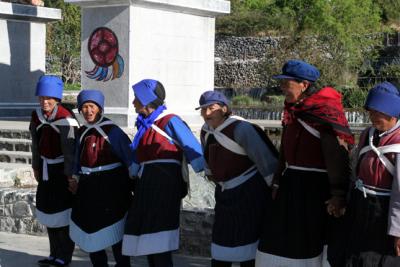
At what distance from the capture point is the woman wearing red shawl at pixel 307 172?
430 centimetres

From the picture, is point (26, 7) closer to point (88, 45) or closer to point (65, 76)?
point (88, 45)

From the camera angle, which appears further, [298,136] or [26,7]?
[26,7]

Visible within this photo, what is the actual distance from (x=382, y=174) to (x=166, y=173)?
6.12 feet

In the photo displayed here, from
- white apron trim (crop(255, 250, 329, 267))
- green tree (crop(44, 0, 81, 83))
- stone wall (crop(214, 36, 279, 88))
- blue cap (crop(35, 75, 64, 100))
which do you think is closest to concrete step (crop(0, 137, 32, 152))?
blue cap (crop(35, 75, 64, 100))

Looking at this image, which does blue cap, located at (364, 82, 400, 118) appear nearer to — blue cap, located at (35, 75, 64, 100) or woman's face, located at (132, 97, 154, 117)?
woman's face, located at (132, 97, 154, 117)

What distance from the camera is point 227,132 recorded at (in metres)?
4.98

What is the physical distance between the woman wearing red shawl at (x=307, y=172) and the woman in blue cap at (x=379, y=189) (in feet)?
0.73

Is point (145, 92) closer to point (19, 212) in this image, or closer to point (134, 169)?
point (134, 169)

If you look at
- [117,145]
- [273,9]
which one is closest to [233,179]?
[117,145]

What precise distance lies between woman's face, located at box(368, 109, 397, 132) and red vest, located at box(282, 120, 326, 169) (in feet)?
1.45

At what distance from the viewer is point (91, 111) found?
18.8ft

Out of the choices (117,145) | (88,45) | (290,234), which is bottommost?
(290,234)

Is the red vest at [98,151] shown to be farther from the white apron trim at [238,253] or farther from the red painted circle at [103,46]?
the red painted circle at [103,46]

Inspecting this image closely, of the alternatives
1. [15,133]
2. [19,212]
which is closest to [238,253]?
[19,212]
